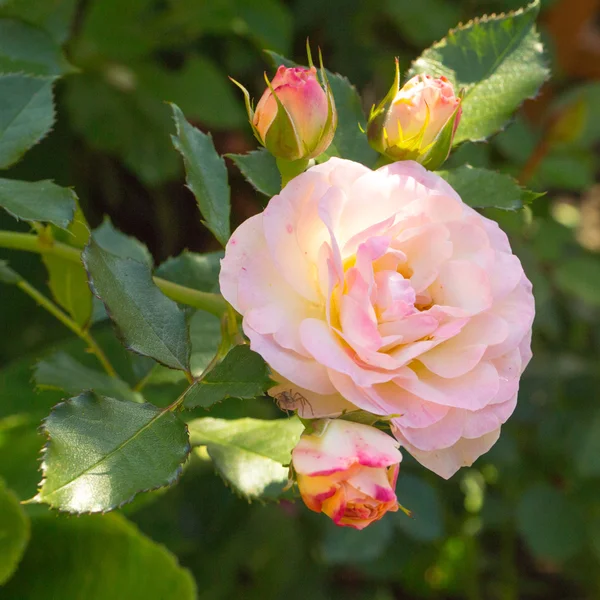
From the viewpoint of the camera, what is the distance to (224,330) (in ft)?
1.94

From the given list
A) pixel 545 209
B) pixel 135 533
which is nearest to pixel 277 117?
pixel 135 533

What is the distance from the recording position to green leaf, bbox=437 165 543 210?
25.0 inches

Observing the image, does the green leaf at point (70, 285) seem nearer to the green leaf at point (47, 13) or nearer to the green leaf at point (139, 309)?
the green leaf at point (139, 309)

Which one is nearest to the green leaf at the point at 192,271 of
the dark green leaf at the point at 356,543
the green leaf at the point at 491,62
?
the green leaf at the point at 491,62

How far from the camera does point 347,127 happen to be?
67cm

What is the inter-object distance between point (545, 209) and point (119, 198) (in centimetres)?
92

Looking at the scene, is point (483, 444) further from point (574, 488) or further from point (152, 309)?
point (574, 488)

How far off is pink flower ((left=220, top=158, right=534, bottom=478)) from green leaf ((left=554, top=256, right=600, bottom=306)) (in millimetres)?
930

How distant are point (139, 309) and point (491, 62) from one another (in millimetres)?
403

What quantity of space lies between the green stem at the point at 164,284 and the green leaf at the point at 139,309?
71 millimetres

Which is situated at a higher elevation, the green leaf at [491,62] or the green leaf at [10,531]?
the green leaf at [491,62]

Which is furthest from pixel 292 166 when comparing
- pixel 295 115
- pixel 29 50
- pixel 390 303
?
pixel 29 50

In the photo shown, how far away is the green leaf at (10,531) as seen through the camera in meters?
0.82

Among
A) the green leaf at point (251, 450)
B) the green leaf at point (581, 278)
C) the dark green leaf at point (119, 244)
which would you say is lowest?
the green leaf at point (581, 278)
